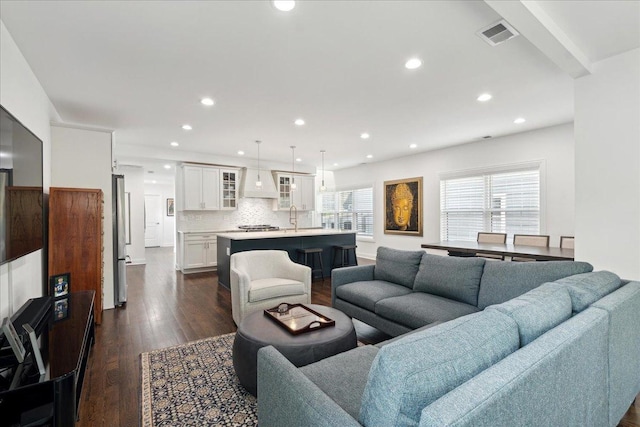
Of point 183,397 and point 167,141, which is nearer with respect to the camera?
point 183,397

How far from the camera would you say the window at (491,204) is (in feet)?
17.3

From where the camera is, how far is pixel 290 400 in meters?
1.17

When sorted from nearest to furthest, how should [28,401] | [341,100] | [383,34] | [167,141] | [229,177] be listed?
[28,401], [383,34], [341,100], [167,141], [229,177]

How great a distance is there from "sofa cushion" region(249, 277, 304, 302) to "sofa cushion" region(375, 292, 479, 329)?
105 cm

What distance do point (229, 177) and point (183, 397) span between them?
5.86 m

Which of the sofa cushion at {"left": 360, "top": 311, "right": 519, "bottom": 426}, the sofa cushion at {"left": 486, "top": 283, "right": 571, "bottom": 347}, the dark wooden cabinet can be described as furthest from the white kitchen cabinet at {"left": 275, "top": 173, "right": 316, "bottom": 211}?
the sofa cushion at {"left": 360, "top": 311, "right": 519, "bottom": 426}

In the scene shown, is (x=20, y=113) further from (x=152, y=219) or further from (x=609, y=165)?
(x=152, y=219)

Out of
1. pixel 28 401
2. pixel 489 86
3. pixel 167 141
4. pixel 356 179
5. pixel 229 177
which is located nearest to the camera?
pixel 28 401

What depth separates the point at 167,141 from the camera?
5.79m

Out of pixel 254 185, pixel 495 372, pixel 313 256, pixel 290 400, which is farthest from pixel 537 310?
pixel 254 185

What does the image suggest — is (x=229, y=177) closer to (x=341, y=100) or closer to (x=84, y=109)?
(x=84, y=109)

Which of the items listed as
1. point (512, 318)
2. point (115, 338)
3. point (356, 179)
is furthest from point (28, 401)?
point (356, 179)

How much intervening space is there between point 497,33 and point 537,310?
6.76 feet

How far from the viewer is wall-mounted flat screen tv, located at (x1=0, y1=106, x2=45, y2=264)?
178cm
